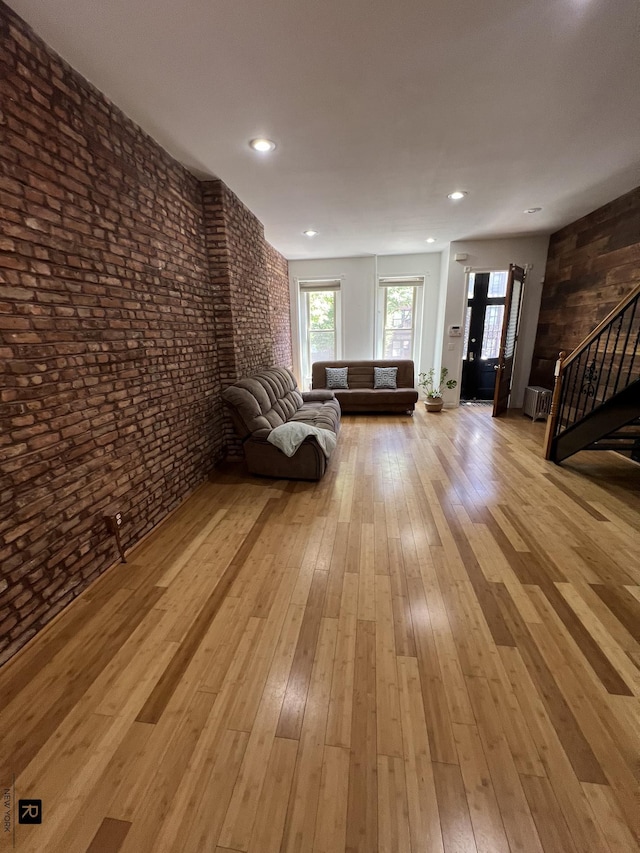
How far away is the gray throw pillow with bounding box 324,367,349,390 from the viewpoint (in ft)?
19.9

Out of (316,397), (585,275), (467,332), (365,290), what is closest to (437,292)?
(467,332)

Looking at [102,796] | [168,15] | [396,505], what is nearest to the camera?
[102,796]

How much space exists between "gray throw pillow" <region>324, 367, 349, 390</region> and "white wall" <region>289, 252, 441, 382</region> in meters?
→ 1.06

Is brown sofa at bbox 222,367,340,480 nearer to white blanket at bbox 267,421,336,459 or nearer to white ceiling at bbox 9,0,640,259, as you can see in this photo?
white blanket at bbox 267,421,336,459

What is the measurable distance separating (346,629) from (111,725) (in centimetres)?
101

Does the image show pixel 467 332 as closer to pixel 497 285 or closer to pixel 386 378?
pixel 497 285

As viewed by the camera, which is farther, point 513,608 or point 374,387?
point 374,387

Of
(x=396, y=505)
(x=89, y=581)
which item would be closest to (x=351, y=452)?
(x=396, y=505)

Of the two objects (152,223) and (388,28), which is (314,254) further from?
(388,28)

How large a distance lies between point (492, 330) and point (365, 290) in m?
2.66

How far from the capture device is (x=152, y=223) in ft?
7.88

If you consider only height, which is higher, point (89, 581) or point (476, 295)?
point (476, 295)

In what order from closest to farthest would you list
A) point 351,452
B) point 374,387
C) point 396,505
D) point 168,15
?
point 168,15 < point 396,505 < point 351,452 < point 374,387

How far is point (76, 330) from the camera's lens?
1.78 metres
